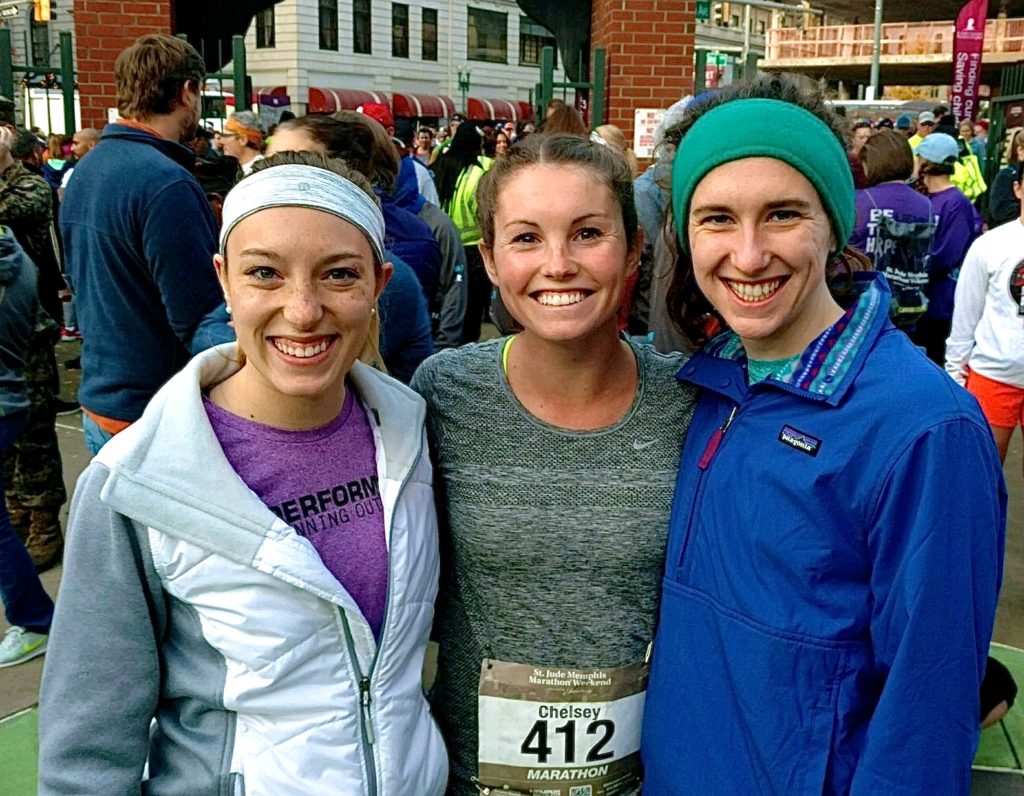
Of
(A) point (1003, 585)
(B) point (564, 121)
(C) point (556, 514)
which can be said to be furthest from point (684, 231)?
(B) point (564, 121)

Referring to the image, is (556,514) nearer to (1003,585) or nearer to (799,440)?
(799,440)

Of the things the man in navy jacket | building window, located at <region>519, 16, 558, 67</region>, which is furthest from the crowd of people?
building window, located at <region>519, 16, 558, 67</region>

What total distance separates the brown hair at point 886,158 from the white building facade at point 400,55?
35955mm

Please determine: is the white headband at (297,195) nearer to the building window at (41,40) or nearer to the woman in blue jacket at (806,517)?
the woman in blue jacket at (806,517)

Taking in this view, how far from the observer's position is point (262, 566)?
1473 millimetres

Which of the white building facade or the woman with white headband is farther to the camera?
the white building facade

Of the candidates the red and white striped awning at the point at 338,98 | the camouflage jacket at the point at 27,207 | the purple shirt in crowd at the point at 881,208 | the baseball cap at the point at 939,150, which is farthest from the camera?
the red and white striped awning at the point at 338,98

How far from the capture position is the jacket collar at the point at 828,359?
1.54m

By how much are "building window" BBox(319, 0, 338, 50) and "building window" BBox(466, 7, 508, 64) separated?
24.9ft

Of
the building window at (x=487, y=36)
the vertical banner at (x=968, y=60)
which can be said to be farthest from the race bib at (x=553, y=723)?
the building window at (x=487, y=36)

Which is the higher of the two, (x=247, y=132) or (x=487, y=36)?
(x=487, y=36)

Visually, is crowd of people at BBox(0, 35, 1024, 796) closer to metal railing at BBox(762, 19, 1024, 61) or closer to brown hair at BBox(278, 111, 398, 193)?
brown hair at BBox(278, 111, 398, 193)

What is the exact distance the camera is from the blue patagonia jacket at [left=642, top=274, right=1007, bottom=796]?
138 centimetres

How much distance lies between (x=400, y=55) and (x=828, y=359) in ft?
159
